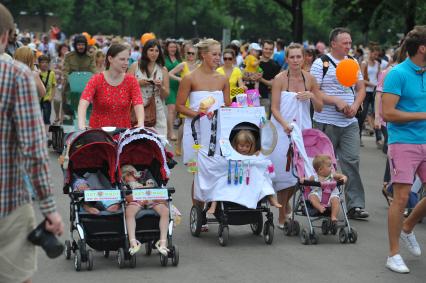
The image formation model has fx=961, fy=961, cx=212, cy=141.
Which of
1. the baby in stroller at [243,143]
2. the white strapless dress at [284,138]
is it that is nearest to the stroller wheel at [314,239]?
the white strapless dress at [284,138]

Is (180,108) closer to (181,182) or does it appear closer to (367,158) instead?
(181,182)

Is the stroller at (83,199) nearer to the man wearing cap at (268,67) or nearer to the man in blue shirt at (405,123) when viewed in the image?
the man in blue shirt at (405,123)

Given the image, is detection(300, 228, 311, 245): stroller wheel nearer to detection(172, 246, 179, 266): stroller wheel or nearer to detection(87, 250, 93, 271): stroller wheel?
detection(172, 246, 179, 266): stroller wheel

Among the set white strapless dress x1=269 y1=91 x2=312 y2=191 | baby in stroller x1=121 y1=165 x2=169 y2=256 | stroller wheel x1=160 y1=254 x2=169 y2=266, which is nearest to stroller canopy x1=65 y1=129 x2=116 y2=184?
baby in stroller x1=121 y1=165 x2=169 y2=256

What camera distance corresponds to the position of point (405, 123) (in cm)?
802

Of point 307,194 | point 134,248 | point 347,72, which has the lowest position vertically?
point 134,248

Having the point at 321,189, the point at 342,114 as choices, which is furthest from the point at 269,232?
the point at 342,114

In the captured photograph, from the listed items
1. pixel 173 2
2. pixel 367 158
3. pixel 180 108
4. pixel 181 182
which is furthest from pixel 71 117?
pixel 173 2

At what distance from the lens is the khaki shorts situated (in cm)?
485

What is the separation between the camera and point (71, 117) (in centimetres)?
1666

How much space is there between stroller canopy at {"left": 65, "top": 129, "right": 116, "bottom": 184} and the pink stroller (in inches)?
81.9

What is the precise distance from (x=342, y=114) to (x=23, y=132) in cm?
630

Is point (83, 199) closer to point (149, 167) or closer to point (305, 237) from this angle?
point (149, 167)

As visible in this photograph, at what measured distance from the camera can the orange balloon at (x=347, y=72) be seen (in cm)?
1003
